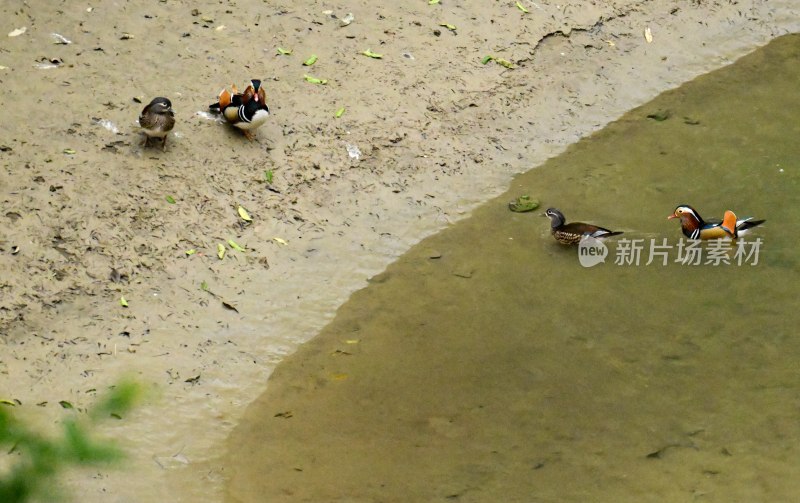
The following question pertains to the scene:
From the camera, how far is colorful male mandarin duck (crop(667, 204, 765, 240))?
22.7 ft

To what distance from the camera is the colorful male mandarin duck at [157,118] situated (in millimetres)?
6707

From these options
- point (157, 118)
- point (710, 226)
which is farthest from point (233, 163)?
point (710, 226)

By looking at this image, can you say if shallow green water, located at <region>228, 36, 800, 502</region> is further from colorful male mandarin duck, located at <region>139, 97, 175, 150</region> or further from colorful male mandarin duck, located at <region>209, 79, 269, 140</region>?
colorful male mandarin duck, located at <region>139, 97, 175, 150</region>

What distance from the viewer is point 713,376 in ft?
18.9

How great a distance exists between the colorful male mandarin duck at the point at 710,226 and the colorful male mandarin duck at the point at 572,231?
21.2 inches

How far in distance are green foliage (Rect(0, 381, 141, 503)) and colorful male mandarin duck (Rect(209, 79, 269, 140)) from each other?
5641 mm

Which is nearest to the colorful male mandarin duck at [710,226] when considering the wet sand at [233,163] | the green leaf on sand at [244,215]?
the wet sand at [233,163]

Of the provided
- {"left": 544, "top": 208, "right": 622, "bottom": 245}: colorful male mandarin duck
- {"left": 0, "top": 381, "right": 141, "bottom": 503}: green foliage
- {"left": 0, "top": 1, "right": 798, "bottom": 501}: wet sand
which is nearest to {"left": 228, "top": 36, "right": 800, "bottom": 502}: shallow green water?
{"left": 544, "top": 208, "right": 622, "bottom": 245}: colorful male mandarin duck

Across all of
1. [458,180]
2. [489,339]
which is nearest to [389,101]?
[458,180]

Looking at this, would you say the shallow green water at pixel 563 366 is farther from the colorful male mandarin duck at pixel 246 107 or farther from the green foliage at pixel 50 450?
the green foliage at pixel 50 450

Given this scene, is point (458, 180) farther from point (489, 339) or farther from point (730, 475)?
point (730, 475)

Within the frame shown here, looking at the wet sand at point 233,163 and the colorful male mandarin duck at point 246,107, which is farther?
the colorful male mandarin duck at point 246,107

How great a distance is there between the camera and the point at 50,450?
1.54m

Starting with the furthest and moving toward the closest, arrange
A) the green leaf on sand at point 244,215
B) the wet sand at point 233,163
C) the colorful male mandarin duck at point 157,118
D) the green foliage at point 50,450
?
the green leaf on sand at point 244,215, the colorful male mandarin duck at point 157,118, the wet sand at point 233,163, the green foliage at point 50,450
